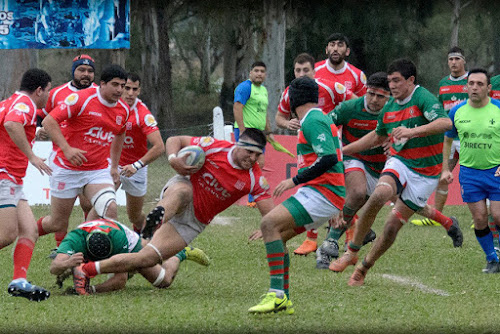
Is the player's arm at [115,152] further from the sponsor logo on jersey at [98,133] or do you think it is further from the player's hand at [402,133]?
the player's hand at [402,133]

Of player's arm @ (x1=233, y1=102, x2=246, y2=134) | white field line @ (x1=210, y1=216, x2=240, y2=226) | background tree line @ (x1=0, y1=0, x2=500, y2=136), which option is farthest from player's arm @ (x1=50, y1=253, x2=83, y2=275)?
background tree line @ (x1=0, y1=0, x2=500, y2=136)

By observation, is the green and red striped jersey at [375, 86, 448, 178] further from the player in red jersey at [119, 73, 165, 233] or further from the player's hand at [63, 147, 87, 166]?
the player's hand at [63, 147, 87, 166]

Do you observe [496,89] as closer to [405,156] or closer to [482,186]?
[482,186]

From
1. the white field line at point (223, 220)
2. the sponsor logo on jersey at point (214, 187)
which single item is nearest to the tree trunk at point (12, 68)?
the white field line at point (223, 220)

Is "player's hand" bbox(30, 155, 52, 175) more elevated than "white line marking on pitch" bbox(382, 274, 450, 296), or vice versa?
"player's hand" bbox(30, 155, 52, 175)

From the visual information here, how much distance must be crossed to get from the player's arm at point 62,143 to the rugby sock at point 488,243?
426 centimetres

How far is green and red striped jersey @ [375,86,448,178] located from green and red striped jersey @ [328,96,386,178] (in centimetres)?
114

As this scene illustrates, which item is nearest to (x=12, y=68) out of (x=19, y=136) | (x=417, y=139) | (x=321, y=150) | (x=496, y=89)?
(x=496, y=89)

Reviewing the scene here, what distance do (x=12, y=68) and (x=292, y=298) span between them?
14.4 m

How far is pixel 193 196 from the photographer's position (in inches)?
331

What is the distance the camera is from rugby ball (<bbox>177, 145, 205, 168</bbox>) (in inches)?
317

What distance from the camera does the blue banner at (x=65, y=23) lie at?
18188 mm

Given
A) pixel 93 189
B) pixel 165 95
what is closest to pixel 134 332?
pixel 93 189

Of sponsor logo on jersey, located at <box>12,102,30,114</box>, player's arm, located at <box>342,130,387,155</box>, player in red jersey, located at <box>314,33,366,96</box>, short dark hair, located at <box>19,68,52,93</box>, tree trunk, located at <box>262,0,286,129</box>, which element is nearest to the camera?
sponsor logo on jersey, located at <box>12,102,30,114</box>
